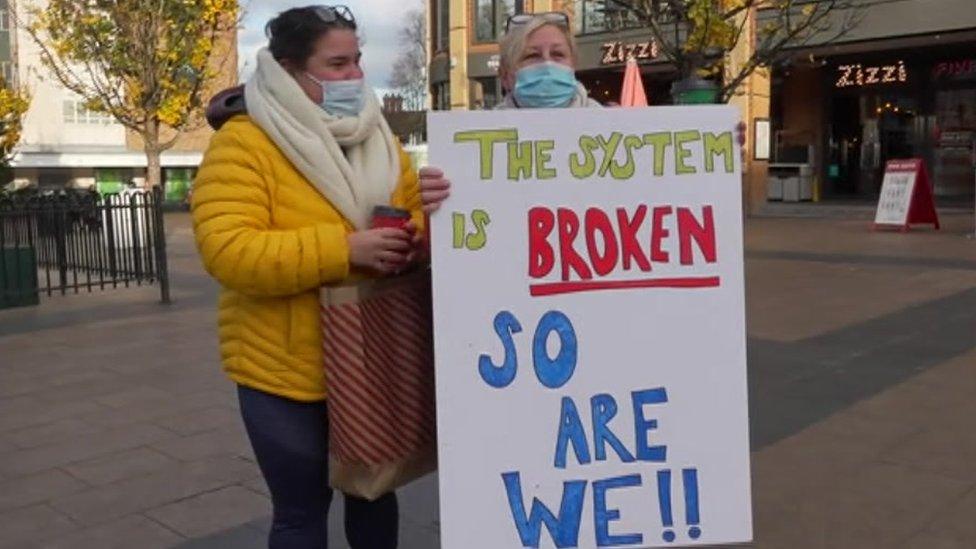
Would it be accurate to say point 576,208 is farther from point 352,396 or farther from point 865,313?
point 865,313

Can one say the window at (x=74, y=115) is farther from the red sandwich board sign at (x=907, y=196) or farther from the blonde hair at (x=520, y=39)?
the blonde hair at (x=520, y=39)

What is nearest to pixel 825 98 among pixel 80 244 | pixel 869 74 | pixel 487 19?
pixel 869 74

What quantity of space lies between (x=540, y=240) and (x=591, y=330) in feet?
0.85

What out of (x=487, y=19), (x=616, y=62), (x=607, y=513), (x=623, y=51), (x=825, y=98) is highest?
(x=487, y=19)

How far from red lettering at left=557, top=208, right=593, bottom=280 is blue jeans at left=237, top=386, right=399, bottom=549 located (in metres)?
0.70

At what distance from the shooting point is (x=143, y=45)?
18500 mm

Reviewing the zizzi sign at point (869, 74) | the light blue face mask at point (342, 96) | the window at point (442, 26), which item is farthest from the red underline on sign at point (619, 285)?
the window at point (442, 26)

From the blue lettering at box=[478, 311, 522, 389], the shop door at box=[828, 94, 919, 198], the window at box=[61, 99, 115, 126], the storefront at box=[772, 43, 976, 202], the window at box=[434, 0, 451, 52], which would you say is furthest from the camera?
the window at box=[61, 99, 115, 126]

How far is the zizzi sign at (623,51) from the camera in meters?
24.6

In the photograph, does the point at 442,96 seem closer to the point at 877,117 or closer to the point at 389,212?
the point at 877,117

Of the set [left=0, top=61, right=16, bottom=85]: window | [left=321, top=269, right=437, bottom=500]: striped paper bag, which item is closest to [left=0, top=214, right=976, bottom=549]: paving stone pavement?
[left=321, top=269, right=437, bottom=500]: striped paper bag

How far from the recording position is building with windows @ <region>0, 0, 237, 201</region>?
44500 mm

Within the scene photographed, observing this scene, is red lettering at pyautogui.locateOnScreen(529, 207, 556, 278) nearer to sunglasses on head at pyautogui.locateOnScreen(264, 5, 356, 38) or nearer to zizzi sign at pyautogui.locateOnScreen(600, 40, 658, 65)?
sunglasses on head at pyautogui.locateOnScreen(264, 5, 356, 38)

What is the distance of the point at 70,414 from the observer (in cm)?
593
